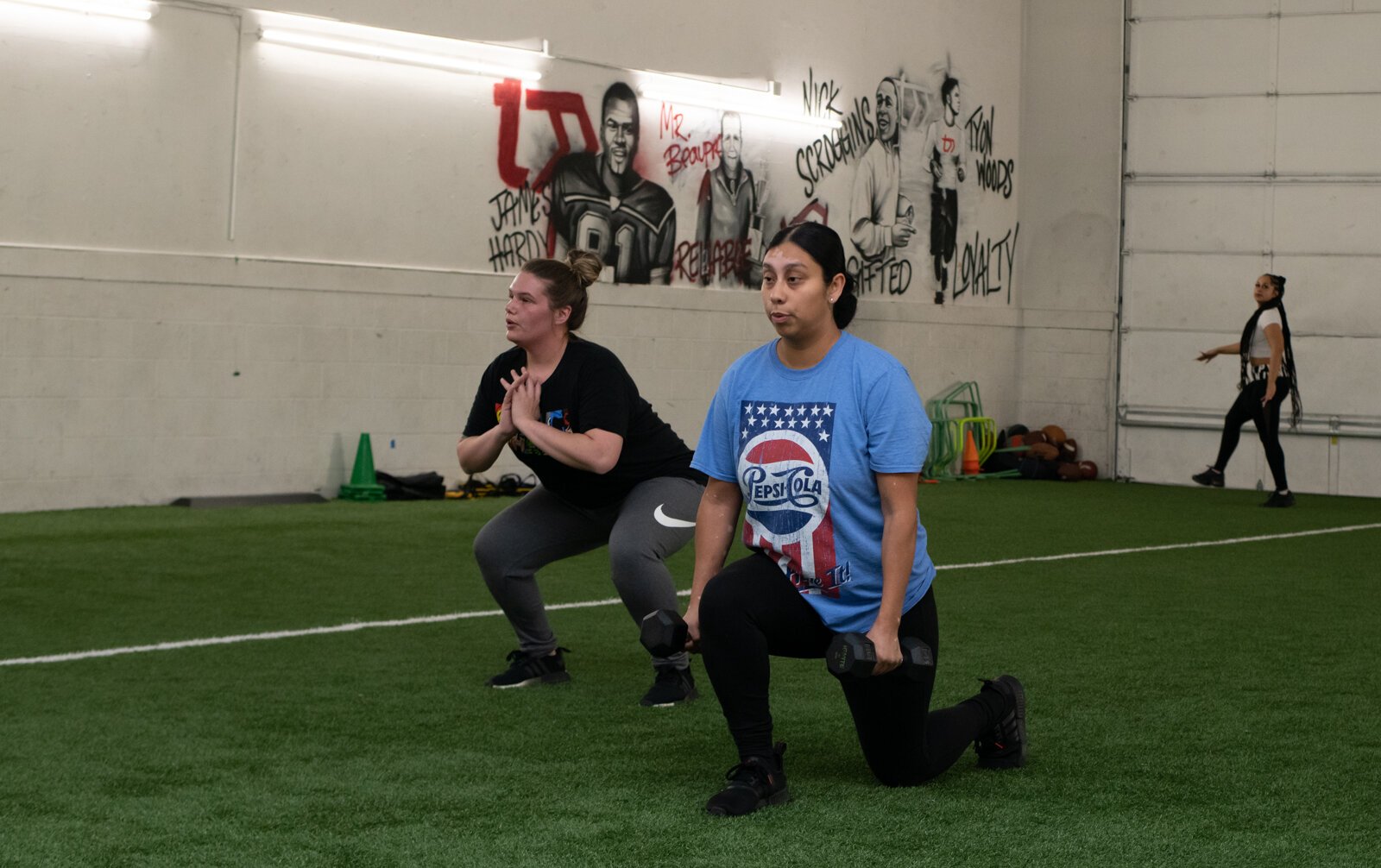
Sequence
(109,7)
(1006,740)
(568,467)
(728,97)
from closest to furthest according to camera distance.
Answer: (1006,740), (568,467), (109,7), (728,97)

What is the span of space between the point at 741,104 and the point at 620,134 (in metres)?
1.55

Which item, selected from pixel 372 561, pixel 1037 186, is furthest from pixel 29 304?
pixel 1037 186

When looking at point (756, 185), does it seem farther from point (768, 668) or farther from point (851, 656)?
point (851, 656)

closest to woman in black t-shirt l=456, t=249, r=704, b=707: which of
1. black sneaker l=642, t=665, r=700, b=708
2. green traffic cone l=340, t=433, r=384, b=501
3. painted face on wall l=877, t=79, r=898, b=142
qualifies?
black sneaker l=642, t=665, r=700, b=708

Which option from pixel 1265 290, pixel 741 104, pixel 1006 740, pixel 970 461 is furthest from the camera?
pixel 970 461

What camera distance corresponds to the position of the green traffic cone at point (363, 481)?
12.3m

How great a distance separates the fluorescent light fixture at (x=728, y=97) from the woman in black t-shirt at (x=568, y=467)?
924cm

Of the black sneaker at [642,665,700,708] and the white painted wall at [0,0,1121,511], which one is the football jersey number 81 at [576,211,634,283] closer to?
the white painted wall at [0,0,1121,511]

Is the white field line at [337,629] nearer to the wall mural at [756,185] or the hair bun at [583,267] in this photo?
the hair bun at [583,267]

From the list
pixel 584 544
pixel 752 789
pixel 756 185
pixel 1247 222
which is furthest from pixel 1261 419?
pixel 752 789

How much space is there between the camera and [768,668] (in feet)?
12.6

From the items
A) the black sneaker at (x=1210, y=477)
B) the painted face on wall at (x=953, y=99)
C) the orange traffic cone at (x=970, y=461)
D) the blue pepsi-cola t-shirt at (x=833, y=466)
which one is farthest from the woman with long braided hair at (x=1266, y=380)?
the blue pepsi-cola t-shirt at (x=833, y=466)

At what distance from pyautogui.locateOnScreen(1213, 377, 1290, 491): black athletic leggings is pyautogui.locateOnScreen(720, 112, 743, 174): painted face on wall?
495 cm

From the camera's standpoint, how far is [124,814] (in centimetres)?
368
